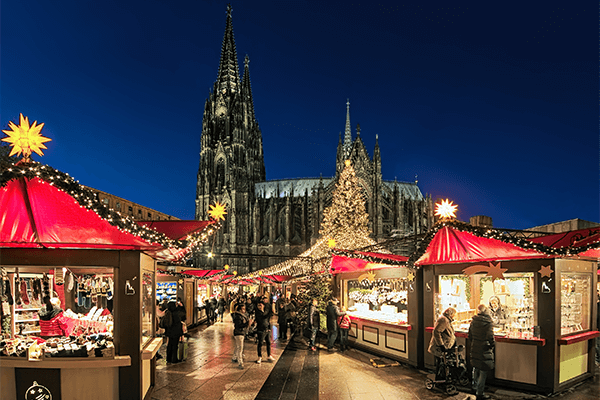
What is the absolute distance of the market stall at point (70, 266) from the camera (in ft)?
19.0

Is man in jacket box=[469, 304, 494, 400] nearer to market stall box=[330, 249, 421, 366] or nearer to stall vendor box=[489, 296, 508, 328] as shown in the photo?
stall vendor box=[489, 296, 508, 328]

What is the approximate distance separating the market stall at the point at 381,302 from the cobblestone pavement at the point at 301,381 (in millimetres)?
535

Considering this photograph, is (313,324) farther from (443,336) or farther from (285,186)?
(285,186)

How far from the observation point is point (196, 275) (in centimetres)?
1894

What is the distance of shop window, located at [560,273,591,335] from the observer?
8.05m

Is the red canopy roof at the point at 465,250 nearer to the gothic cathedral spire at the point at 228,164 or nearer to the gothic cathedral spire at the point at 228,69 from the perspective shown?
the gothic cathedral spire at the point at 228,164

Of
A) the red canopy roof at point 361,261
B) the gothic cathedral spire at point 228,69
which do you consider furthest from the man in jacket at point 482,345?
the gothic cathedral spire at point 228,69

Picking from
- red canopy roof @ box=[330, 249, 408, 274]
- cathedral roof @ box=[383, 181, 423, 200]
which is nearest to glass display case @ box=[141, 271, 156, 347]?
red canopy roof @ box=[330, 249, 408, 274]

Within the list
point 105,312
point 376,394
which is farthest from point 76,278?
point 376,394

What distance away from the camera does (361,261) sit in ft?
44.1

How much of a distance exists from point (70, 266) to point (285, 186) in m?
59.5

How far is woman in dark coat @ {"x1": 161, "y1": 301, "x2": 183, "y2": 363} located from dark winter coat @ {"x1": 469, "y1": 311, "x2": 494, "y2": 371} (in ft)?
22.4

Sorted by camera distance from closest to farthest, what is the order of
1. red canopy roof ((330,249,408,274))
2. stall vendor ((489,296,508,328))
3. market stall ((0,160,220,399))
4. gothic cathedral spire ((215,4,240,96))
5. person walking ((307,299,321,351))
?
market stall ((0,160,220,399)), stall vendor ((489,296,508,328)), red canopy roof ((330,249,408,274)), person walking ((307,299,321,351)), gothic cathedral spire ((215,4,240,96))

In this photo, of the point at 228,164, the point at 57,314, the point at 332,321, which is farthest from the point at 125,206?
the point at 57,314
